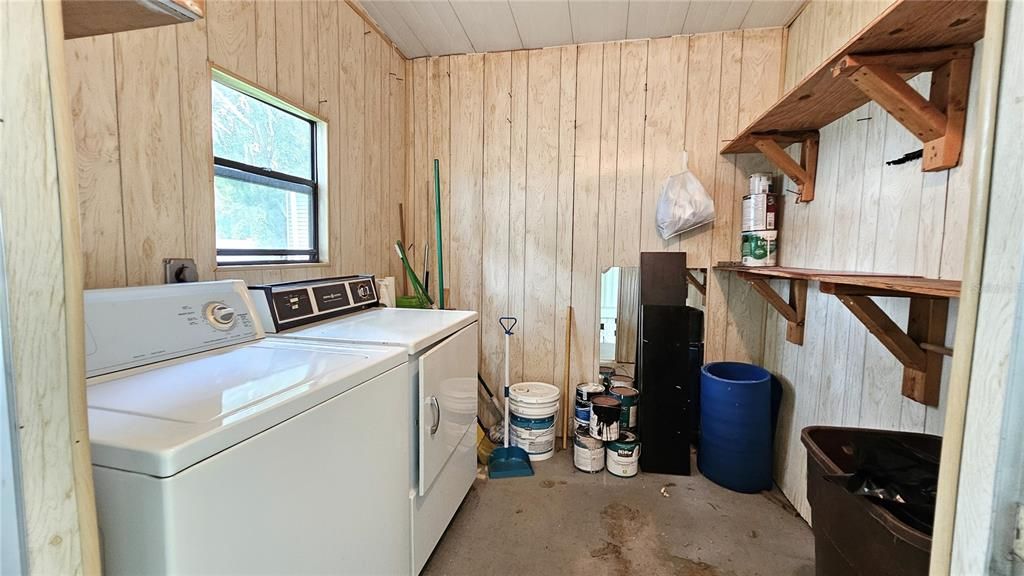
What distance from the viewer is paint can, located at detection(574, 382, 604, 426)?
7.36 ft

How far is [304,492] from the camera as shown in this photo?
0.81 meters

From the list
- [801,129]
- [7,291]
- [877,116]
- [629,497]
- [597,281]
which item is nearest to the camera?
[7,291]

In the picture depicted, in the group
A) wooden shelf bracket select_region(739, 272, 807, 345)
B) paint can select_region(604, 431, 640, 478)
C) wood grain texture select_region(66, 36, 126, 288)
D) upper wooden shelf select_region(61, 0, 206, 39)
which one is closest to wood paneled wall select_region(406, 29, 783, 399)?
wooden shelf bracket select_region(739, 272, 807, 345)

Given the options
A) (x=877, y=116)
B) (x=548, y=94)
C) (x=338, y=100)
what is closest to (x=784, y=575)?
(x=877, y=116)

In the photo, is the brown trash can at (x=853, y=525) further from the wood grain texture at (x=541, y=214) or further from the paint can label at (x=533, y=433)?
the wood grain texture at (x=541, y=214)

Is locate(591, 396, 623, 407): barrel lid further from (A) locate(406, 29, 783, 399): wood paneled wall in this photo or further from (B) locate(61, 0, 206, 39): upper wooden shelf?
(B) locate(61, 0, 206, 39): upper wooden shelf

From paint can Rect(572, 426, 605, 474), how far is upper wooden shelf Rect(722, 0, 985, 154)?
5.77 ft

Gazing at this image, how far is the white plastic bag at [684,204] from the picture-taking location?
221 cm

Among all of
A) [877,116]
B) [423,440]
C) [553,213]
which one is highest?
[877,116]

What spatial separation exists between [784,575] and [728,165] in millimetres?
1953

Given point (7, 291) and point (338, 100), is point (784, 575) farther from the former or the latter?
point (338, 100)

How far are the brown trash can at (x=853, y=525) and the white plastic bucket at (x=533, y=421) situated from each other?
1265 millimetres

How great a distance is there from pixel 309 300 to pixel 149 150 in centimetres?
64

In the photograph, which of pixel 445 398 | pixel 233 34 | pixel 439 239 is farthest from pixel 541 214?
pixel 233 34
